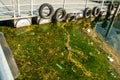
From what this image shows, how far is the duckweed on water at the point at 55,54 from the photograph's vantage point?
299 inches

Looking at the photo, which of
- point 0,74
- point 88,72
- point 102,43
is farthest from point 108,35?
point 0,74

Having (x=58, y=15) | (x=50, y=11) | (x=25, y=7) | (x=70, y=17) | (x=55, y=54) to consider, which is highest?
(x=25, y=7)

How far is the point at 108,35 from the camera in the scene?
1198 centimetres

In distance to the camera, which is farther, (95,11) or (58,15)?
(95,11)

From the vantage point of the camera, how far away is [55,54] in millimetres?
8617

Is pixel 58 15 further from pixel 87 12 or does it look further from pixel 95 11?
pixel 95 11

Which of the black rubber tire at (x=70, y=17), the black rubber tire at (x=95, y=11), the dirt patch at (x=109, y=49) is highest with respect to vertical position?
the black rubber tire at (x=95, y=11)

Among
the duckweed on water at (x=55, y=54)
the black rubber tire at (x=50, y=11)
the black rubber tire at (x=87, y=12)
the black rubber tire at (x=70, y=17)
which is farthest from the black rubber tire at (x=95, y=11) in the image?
the black rubber tire at (x=50, y=11)

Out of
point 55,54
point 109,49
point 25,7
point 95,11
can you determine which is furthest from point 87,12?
point 55,54

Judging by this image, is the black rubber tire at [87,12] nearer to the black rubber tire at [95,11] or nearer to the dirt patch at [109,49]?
the black rubber tire at [95,11]

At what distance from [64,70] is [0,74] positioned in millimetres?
6610

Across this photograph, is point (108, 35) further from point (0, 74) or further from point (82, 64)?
point (0, 74)

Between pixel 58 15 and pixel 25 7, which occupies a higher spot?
pixel 25 7

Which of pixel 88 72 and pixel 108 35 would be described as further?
pixel 108 35
